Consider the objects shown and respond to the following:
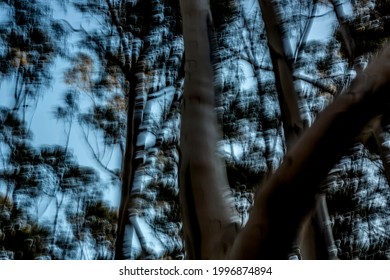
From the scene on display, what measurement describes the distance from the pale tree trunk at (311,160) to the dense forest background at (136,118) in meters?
0.58

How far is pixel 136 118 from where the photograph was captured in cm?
195

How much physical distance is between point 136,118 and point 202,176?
0.91 m

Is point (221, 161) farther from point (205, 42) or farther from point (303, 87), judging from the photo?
point (303, 87)

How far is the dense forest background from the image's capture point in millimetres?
1652

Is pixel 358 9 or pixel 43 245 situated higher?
pixel 358 9

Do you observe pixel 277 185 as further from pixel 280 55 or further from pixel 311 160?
pixel 280 55

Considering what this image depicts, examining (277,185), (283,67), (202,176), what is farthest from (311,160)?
(283,67)

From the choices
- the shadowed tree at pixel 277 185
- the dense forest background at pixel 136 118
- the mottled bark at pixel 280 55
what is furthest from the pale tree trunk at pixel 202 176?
the mottled bark at pixel 280 55

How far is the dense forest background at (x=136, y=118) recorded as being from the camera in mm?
1652

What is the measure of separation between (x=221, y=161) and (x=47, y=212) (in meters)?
0.85

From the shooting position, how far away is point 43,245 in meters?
1.58

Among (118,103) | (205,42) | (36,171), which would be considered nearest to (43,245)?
(36,171)

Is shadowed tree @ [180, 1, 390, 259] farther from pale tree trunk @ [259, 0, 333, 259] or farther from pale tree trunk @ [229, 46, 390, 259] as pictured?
pale tree trunk @ [259, 0, 333, 259]
